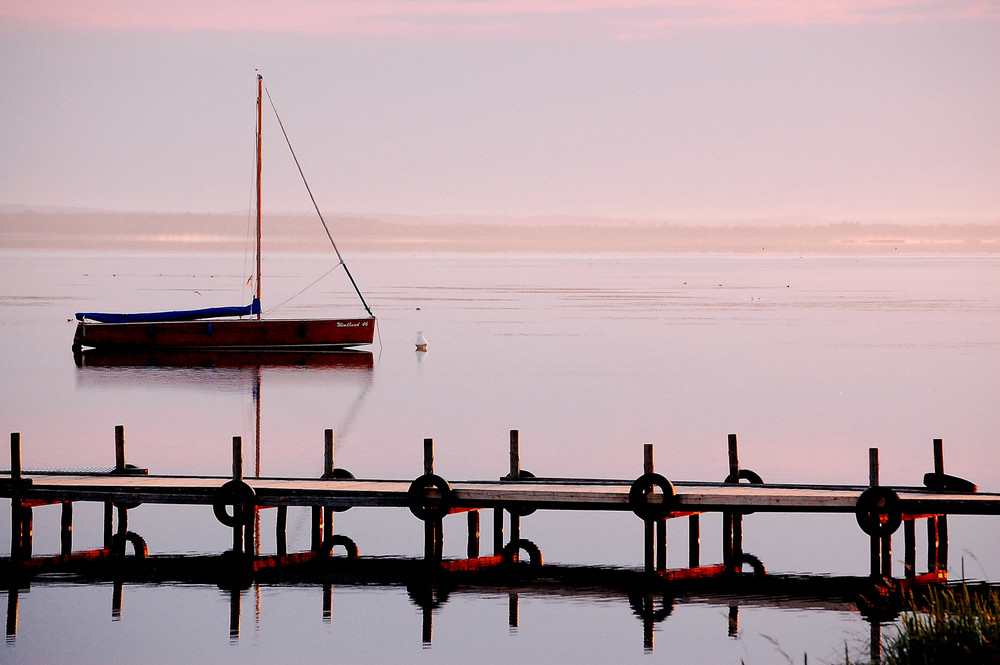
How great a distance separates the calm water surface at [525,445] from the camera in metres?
18.1

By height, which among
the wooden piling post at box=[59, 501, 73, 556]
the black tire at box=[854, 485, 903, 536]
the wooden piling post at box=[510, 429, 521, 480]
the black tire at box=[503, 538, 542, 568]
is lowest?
the black tire at box=[503, 538, 542, 568]

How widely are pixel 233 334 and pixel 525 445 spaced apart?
28141 mm

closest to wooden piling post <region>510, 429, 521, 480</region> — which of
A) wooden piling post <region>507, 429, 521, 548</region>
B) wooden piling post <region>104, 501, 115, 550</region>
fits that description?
wooden piling post <region>507, 429, 521, 548</region>

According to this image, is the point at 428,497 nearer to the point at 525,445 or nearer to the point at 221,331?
the point at 525,445

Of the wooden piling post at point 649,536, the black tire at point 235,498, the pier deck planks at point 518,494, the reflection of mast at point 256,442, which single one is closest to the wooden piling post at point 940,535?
the pier deck planks at point 518,494

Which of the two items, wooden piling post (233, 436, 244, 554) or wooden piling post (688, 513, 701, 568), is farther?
wooden piling post (688, 513, 701, 568)

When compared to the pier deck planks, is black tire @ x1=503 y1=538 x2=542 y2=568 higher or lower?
lower

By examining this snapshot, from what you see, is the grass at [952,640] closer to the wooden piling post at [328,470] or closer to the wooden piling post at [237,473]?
the wooden piling post at [237,473]

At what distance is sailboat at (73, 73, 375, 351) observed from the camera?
205 feet

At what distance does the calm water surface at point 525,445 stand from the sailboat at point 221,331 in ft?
7.10

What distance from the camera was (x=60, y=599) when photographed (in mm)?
19438

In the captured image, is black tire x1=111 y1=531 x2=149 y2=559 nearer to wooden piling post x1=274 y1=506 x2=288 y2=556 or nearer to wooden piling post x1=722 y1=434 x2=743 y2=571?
wooden piling post x1=274 y1=506 x2=288 y2=556

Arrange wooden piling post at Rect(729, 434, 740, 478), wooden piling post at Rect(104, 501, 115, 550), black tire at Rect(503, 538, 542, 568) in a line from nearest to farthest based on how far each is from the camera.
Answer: wooden piling post at Rect(729, 434, 740, 478) → black tire at Rect(503, 538, 542, 568) → wooden piling post at Rect(104, 501, 115, 550)

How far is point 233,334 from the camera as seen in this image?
205 feet
